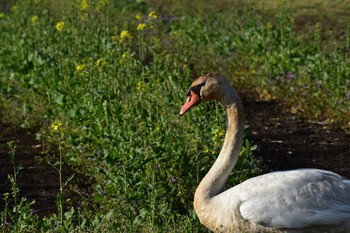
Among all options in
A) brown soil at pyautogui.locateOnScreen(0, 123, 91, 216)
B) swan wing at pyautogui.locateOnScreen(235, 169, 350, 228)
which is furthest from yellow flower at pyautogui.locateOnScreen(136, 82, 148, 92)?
swan wing at pyautogui.locateOnScreen(235, 169, 350, 228)

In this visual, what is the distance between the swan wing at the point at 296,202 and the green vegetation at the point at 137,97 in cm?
86

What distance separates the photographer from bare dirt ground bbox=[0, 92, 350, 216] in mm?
8641

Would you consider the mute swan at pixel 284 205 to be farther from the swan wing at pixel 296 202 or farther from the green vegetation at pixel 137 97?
the green vegetation at pixel 137 97

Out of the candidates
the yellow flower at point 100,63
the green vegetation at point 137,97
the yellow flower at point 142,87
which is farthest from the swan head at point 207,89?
the yellow flower at point 100,63

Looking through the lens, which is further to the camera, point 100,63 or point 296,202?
point 100,63

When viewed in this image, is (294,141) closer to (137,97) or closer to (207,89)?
(137,97)

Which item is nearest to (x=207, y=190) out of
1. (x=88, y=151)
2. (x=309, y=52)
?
(x=88, y=151)

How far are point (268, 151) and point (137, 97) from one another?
1.43 metres

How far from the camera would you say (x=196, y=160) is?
776cm

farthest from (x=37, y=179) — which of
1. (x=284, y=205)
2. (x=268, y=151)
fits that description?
(x=284, y=205)

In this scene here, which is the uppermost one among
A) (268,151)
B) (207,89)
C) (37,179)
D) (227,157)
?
(207,89)

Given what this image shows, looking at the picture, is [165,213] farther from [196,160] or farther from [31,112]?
[31,112]

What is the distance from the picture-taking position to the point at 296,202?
5.83 meters

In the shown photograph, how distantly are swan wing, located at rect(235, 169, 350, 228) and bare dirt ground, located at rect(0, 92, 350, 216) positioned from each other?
2447 mm
